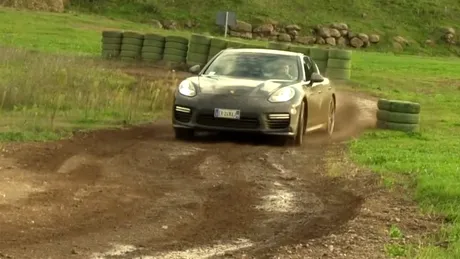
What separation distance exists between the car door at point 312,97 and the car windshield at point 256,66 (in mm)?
226

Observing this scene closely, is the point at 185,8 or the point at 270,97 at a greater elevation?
the point at 270,97

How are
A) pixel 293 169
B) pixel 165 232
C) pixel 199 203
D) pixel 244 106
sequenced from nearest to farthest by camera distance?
pixel 165 232, pixel 199 203, pixel 293 169, pixel 244 106

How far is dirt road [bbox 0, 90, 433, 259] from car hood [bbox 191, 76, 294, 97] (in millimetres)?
789

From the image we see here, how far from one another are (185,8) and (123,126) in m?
45.8

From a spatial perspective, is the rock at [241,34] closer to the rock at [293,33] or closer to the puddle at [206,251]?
the rock at [293,33]

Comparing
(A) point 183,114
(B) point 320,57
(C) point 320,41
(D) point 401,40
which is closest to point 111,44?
(B) point 320,57

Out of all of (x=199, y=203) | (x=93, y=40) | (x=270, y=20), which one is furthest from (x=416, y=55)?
(x=199, y=203)

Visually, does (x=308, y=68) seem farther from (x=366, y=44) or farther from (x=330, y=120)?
(x=366, y=44)

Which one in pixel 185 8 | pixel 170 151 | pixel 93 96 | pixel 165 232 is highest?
pixel 165 232

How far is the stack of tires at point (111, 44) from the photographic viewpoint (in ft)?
125

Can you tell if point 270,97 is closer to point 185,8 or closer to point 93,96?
point 93,96

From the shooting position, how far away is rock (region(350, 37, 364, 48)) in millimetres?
60281

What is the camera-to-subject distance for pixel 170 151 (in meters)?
14.7

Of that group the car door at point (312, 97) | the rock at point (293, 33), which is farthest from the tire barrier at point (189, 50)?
the rock at point (293, 33)
